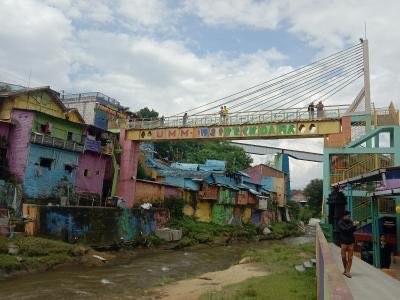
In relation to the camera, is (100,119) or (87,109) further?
(100,119)

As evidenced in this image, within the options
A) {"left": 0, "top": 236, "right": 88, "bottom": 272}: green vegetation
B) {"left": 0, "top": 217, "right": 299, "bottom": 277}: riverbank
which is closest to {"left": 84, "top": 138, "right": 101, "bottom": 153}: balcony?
{"left": 0, "top": 217, "right": 299, "bottom": 277}: riverbank

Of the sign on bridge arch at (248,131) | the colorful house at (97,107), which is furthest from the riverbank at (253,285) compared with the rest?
the colorful house at (97,107)

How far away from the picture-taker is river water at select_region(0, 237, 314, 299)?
15.1 m

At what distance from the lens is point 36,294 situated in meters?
14.8

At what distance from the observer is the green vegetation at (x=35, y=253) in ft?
59.4

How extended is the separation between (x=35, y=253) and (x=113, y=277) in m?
4.09

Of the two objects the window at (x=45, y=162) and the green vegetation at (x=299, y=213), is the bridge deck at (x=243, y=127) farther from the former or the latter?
the green vegetation at (x=299, y=213)

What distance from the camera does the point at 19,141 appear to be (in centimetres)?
2639

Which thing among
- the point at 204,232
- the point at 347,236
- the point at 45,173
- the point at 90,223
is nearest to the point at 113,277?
the point at 90,223

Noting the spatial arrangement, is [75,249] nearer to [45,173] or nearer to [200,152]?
[45,173]

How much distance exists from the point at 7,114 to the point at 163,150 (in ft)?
96.2

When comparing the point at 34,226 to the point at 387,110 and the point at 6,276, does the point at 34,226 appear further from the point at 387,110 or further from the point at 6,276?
the point at 387,110

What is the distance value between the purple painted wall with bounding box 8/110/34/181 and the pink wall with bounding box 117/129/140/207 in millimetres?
8227

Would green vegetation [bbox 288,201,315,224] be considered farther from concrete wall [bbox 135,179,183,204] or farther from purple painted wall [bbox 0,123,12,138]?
purple painted wall [bbox 0,123,12,138]
